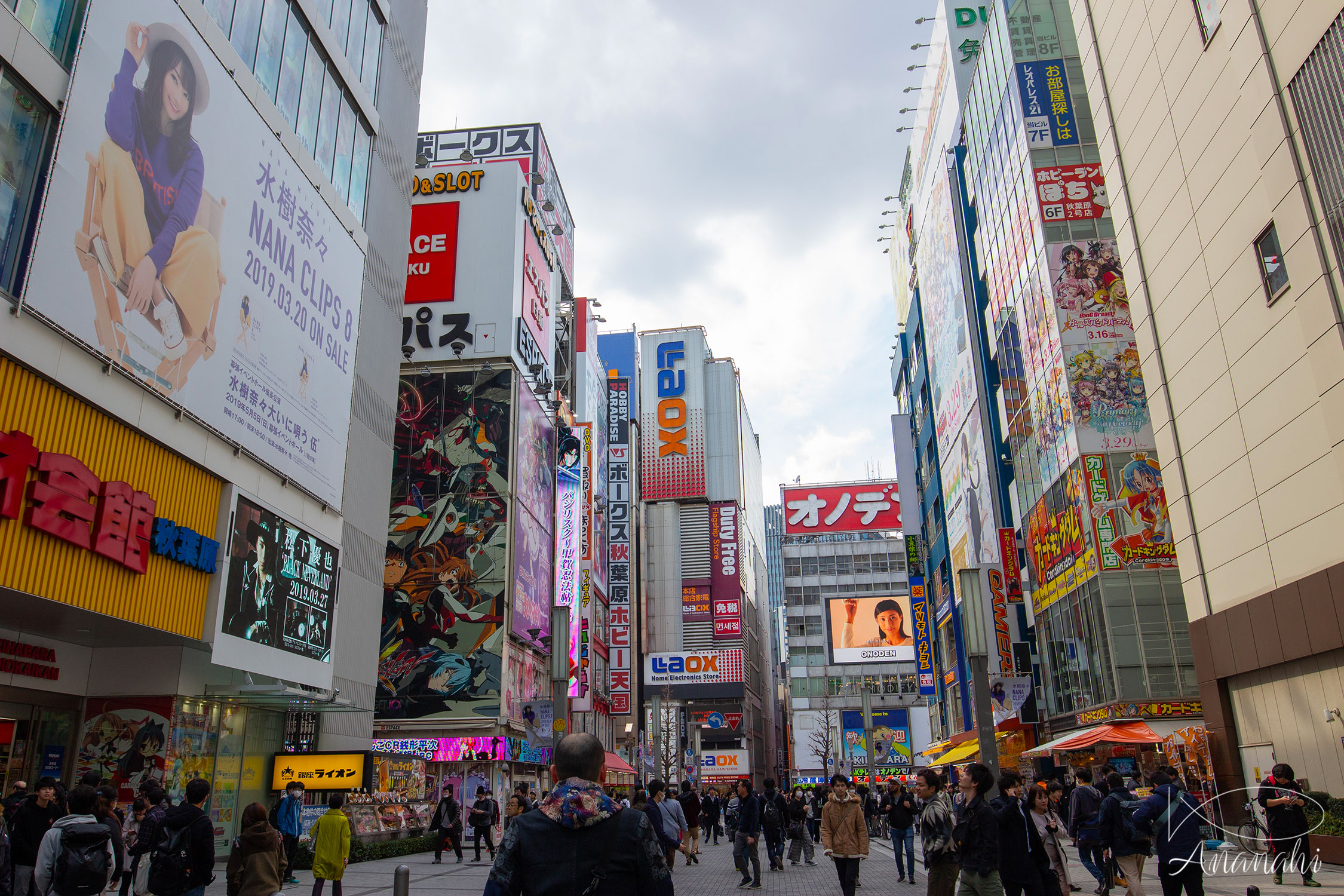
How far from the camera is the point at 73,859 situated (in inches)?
268

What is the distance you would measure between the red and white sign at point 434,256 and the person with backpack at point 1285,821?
3623 centimetres

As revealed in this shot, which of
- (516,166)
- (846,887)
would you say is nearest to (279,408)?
(846,887)

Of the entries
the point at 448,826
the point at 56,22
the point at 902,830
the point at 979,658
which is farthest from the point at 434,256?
the point at 979,658

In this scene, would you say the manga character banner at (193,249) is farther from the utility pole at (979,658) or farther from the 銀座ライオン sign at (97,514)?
the utility pole at (979,658)

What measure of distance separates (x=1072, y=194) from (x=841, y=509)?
219 ft

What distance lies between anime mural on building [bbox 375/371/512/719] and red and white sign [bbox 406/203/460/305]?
12.2ft

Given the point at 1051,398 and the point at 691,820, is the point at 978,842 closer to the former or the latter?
the point at 691,820

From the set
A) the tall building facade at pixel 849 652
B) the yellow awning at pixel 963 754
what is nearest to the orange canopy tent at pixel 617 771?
the yellow awning at pixel 963 754

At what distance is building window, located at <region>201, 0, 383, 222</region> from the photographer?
60.3ft

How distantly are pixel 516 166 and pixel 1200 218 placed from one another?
3157cm

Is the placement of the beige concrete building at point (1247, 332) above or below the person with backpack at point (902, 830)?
above

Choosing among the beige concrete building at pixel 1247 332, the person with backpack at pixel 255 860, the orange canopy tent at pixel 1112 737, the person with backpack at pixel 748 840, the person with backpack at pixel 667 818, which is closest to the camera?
the person with backpack at pixel 255 860

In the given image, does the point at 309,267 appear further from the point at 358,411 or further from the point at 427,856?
the point at 427,856

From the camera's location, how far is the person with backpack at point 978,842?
741cm
